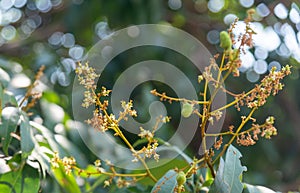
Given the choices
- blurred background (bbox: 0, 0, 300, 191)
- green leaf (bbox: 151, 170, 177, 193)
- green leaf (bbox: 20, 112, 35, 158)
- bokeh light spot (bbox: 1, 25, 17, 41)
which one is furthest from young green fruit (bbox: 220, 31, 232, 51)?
bokeh light spot (bbox: 1, 25, 17, 41)

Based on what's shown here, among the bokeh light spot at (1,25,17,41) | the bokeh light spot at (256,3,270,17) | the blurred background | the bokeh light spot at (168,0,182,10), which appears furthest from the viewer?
the bokeh light spot at (1,25,17,41)

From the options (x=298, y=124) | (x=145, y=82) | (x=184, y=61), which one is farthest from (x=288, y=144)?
(x=145, y=82)

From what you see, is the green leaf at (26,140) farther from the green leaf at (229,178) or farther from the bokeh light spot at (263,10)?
the bokeh light spot at (263,10)

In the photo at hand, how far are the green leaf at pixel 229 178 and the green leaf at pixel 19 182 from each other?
0.27 meters

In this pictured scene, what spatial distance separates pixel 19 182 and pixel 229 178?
1.02ft

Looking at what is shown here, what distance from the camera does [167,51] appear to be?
5.19 feet

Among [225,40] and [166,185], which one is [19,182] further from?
[225,40]

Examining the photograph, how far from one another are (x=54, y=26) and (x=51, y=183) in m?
0.98

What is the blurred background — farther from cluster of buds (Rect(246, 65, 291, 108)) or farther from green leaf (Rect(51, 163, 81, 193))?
cluster of buds (Rect(246, 65, 291, 108))

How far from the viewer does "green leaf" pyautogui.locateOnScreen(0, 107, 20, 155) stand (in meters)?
0.74

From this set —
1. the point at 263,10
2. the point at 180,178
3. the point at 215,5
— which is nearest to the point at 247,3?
the point at 263,10

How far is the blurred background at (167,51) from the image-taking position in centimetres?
143

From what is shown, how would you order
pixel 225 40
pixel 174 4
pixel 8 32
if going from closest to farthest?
pixel 225 40
pixel 174 4
pixel 8 32

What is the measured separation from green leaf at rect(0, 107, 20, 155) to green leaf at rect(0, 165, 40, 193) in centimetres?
4
